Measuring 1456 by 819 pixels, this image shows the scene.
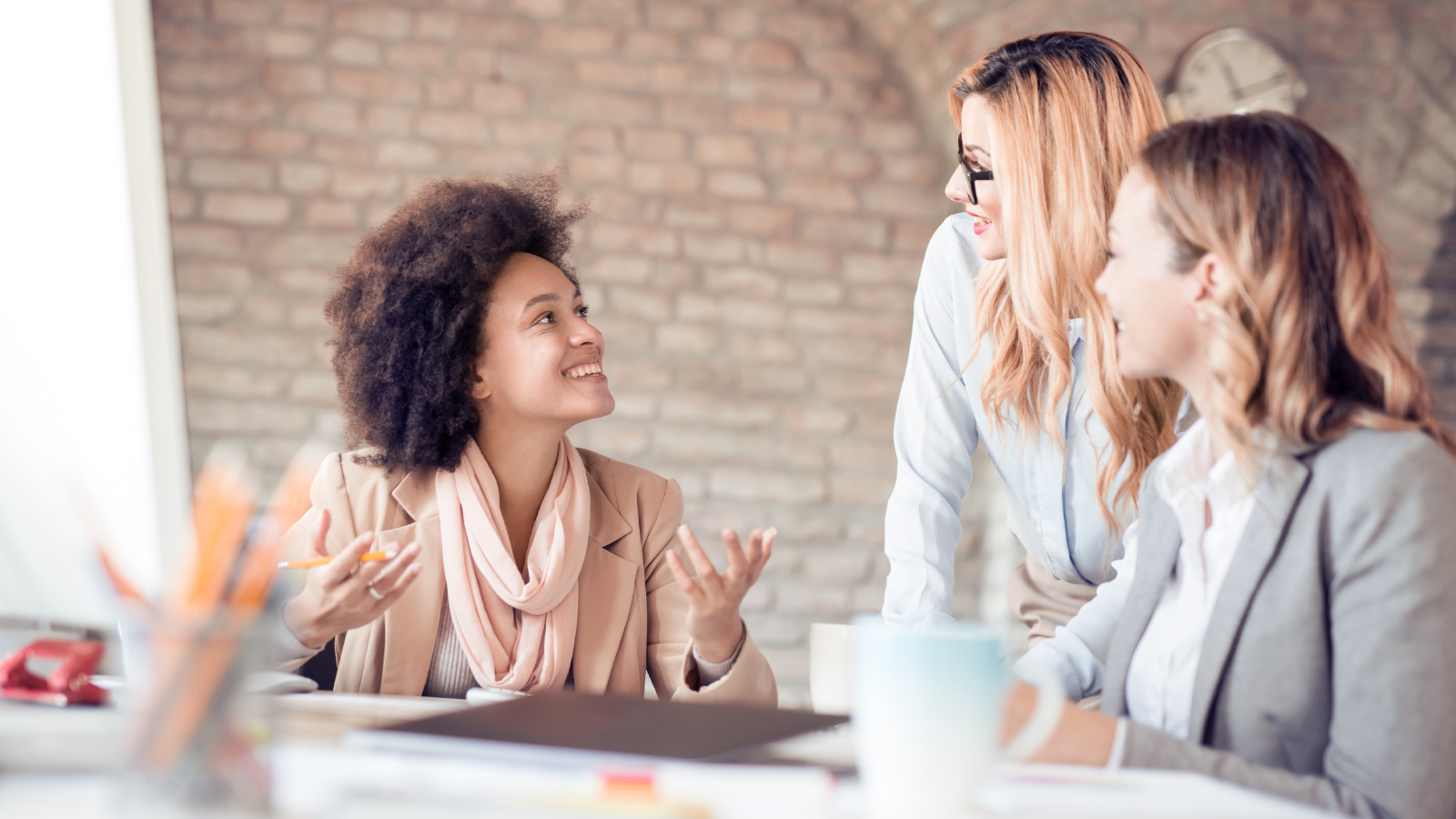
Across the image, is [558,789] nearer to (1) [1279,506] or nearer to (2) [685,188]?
(1) [1279,506]

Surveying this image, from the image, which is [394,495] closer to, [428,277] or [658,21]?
[428,277]

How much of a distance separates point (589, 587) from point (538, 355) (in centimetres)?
36

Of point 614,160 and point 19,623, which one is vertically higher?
point 614,160

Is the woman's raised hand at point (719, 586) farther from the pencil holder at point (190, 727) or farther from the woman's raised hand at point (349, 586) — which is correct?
the pencil holder at point (190, 727)

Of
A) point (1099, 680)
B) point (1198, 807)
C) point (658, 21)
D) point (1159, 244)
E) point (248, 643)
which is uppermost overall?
point (658, 21)

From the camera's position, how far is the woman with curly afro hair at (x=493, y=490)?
1.40m

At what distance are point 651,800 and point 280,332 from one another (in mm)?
2837

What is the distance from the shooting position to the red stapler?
2.74ft

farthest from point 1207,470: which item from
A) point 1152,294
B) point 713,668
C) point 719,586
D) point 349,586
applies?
point 349,586

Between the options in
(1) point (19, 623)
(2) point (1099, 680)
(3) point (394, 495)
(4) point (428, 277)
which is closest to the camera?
(1) point (19, 623)

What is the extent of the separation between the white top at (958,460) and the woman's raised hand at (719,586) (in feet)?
1.16

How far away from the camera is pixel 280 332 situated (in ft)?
10.1

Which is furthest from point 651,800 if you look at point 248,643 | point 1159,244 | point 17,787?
point 1159,244

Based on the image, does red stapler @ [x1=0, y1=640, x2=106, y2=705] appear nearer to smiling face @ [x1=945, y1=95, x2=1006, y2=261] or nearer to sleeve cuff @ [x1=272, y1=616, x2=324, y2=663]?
sleeve cuff @ [x1=272, y1=616, x2=324, y2=663]
